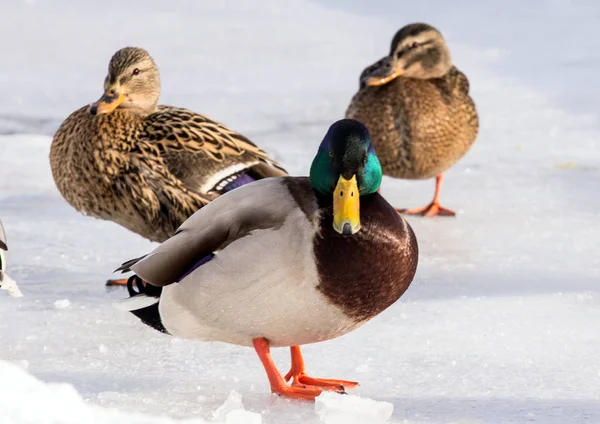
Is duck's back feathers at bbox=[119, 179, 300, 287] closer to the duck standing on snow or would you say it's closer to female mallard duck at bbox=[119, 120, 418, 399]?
female mallard duck at bbox=[119, 120, 418, 399]

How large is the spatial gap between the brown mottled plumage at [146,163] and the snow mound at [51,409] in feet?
5.34

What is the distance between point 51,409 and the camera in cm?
267

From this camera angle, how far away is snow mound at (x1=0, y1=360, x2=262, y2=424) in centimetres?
263

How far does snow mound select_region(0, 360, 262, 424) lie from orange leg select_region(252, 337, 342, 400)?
259 mm

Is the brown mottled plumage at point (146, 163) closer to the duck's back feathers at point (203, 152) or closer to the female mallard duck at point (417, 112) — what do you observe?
the duck's back feathers at point (203, 152)

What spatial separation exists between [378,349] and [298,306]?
794 mm

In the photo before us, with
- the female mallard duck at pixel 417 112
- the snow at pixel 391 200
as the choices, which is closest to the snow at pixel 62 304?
the snow at pixel 391 200

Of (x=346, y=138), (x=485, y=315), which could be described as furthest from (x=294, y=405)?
(x=485, y=315)

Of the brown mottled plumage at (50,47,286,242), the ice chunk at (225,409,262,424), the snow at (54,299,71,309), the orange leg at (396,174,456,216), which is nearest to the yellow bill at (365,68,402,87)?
the orange leg at (396,174,456,216)

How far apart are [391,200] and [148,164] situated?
229 cm

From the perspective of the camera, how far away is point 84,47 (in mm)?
10867

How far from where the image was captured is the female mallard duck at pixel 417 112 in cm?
604

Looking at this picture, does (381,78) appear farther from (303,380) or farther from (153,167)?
(303,380)

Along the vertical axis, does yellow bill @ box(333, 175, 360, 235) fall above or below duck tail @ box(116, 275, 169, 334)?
above
